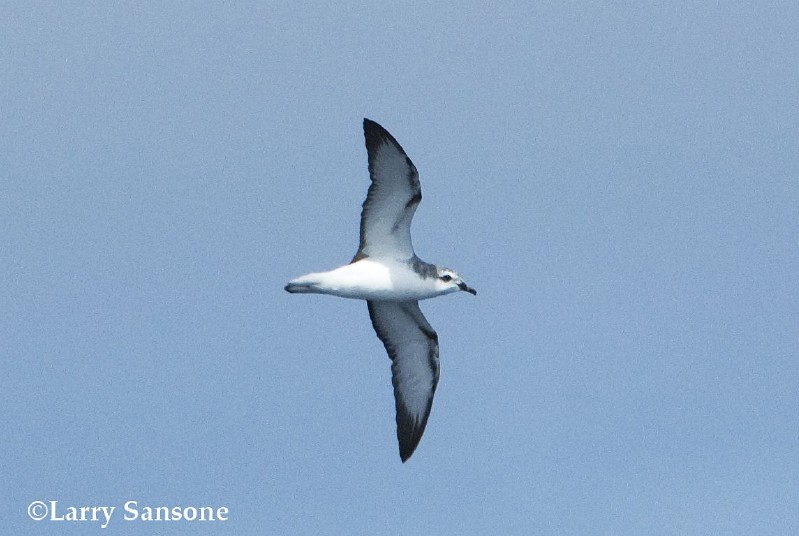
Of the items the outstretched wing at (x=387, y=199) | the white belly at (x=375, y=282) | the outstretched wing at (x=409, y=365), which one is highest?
the outstretched wing at (x=387, y=199)

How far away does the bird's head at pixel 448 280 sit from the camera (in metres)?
29.7

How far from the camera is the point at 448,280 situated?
2981 cm

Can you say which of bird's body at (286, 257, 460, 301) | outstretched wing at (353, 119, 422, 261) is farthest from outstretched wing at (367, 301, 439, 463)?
outstretched wing at (353, 119, 422, 261)

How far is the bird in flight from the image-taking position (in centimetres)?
2856

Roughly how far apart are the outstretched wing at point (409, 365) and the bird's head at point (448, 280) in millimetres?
1657

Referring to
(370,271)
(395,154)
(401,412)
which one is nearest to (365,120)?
(395,154)

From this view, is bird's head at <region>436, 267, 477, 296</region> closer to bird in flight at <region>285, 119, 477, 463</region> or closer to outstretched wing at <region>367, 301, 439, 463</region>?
bird in flight at <region>285, 119, 477, 463</region>

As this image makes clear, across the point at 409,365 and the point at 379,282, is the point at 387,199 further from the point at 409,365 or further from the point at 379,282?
the point at 409,365

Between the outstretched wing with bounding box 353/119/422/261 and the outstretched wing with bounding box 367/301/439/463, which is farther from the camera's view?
the outstretched wing with bounding box 367/301/439/463

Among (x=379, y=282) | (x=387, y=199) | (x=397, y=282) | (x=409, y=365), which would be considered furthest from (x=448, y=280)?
(x=409, y=365)

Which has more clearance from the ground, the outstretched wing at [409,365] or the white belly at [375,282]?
the white belly at [375,282]

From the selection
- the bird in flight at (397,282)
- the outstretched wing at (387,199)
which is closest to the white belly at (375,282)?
the bird in flight at (397,282)

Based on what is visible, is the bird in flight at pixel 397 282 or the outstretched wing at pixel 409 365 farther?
the outstretched wing at pixel 409 365

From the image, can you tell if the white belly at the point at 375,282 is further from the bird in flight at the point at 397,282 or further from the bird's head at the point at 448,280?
the bird's head at the point at 448,280
